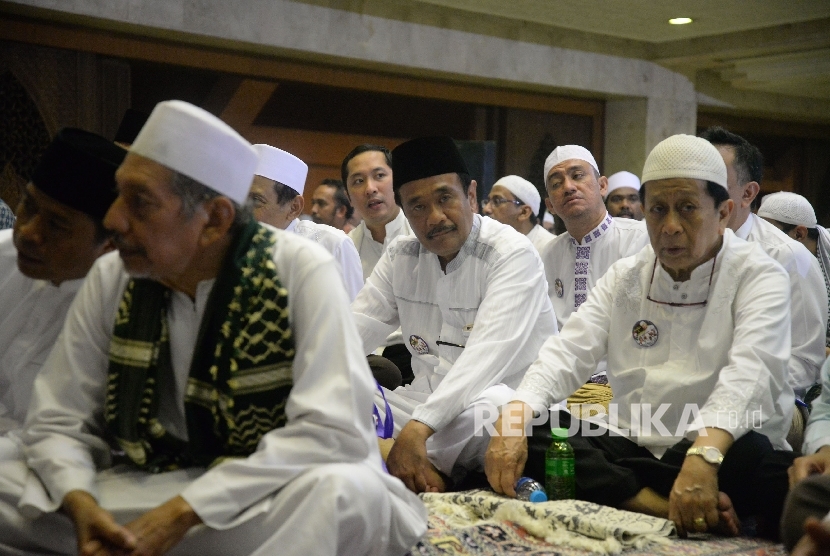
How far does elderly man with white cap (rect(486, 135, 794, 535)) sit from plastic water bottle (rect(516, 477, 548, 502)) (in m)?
0.04

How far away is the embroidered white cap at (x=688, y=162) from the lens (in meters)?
3.08

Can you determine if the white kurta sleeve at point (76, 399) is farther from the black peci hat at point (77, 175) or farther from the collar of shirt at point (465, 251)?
the collar of shirt at point (465, 251)

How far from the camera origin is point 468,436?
3.39 metres

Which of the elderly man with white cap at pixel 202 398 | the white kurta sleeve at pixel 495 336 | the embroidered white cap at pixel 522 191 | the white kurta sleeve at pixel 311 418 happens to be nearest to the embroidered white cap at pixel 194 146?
the elderly man with white cap at pixel 202 398

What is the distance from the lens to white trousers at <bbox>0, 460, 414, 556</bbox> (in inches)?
76.9

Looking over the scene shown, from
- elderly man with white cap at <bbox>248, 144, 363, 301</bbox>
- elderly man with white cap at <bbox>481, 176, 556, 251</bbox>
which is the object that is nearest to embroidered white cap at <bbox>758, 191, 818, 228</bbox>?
elderly man with white cap at <bbox>481, 176, 556, 251</bbox>

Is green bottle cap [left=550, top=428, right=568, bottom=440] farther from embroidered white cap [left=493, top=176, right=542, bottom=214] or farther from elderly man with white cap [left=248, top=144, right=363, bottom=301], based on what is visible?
embroidered white cap [left=493, top=176, right=542, bottom=214]

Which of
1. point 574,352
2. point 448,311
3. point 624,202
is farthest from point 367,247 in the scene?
point 574,352

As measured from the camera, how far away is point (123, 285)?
7.61ft

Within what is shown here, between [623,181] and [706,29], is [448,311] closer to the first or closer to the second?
[623,181]

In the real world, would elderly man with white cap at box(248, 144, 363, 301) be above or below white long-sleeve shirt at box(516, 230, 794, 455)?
above

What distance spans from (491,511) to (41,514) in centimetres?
148

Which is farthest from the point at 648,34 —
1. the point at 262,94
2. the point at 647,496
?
the point at 647,496

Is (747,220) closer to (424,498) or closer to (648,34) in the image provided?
(424,498)
